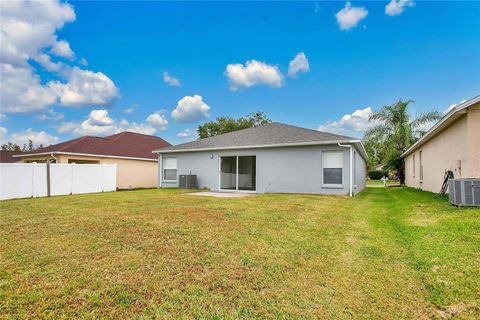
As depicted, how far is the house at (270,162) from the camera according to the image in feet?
39.5

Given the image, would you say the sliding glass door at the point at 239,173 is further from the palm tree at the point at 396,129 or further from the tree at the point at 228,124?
the tree at the point at 228,124

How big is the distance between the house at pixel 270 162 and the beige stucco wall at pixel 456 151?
3192 millimetres

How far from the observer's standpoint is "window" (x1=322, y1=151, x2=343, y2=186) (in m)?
12.0

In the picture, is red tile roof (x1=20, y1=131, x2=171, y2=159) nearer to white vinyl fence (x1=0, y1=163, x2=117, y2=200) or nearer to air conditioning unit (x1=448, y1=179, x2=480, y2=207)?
white vinyl fence (x1=0, y1=163, x2=117, y2=200)

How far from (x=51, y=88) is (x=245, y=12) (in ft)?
42.6

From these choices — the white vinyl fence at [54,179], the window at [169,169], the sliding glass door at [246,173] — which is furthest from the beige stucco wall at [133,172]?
the sliding glass door at [246,173]

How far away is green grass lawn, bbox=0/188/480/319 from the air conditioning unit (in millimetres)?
864

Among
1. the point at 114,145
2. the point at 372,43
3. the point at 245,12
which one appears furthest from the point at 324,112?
the point at 114,145

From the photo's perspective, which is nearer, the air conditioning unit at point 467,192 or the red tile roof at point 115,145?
the air conditioning unit at point 467,192

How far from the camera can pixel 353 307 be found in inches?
106

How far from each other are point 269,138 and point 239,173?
2.66m

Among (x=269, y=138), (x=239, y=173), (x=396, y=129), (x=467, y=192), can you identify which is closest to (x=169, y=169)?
(x=239, y=173)

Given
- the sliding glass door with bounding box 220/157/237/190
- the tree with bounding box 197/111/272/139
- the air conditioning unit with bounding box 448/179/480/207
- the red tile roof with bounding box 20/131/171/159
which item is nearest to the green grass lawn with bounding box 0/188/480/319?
the air conditioning unit with bounding box 448/179/480/207

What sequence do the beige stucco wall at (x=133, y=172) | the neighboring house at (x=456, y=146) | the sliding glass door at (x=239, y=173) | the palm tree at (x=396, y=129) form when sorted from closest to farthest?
the neighboring house at (x=456, y=146) → the sliding glass door at (x=239, y=173) → the beige stucco wall at (x=133, y=172) → the palm tree at (x=396, y=129)
